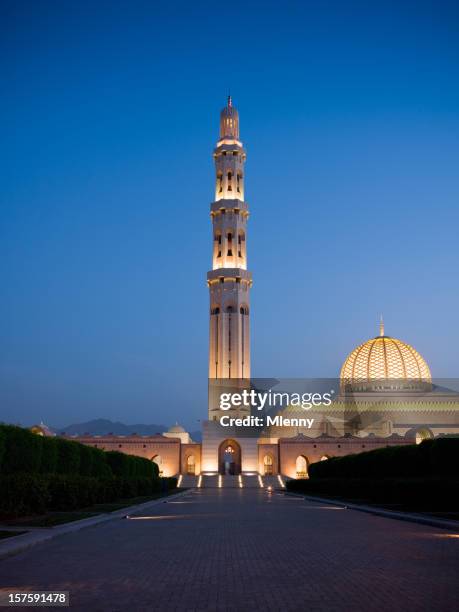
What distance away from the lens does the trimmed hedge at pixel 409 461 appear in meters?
22.1

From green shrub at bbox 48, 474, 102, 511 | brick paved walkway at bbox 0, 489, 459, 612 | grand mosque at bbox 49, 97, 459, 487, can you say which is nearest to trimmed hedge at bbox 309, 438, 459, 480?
brick paved walkway at bbox 0, 489, 459, 612

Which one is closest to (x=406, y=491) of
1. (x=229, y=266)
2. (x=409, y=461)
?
(x=409, y=461)

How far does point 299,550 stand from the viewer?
31.5 ft

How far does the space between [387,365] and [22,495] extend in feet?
200

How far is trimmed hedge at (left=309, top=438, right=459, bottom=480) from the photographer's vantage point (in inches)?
870

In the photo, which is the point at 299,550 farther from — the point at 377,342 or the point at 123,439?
the point at 377,342

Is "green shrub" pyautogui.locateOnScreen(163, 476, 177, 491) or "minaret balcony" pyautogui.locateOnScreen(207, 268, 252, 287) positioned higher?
"minaret balcony" pyautogui.locateOnScreen(207, 268, 252, 287)

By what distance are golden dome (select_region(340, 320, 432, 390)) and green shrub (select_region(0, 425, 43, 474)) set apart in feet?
184

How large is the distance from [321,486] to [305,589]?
26548 millimetres

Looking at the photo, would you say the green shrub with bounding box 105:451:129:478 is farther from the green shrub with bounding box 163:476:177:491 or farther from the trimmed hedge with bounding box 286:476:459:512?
the trimmed hedge with bounding box 286:476:459:512

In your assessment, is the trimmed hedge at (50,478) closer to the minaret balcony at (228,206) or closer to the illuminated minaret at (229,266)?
the illuminated minaret at (229,266)

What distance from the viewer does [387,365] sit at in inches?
2854

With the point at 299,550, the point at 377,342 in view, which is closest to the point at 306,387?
the point at 377,342

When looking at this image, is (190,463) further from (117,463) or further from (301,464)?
(117,463)
